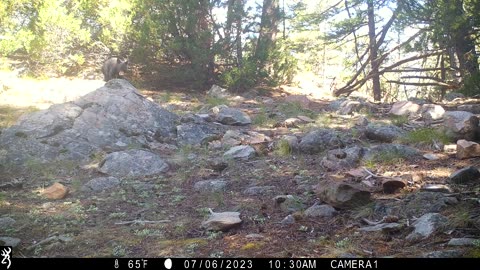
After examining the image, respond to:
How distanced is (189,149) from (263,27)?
6489 mm

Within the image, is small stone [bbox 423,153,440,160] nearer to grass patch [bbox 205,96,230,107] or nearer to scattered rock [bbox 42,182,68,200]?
scattered rock [bbox 42,182,68,200]

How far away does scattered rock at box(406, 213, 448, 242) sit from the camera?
3.19m

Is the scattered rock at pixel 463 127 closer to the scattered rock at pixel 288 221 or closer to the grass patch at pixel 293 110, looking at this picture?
the grass patch at pixel 293 110

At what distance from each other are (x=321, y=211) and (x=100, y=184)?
315 cm

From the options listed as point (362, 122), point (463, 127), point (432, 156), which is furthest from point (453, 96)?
point (432, 156)

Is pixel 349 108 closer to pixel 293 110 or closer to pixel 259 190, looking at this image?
pixel 293 110

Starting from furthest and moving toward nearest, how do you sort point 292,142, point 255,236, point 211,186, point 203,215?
point 292,142 < point 211,186 < point 203,215 < point 255,236

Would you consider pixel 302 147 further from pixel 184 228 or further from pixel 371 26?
pixel 371 26

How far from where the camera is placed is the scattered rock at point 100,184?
528 centimetres

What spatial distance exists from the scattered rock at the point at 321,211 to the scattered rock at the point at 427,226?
2.81 ft

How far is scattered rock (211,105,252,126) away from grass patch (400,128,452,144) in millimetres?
3632

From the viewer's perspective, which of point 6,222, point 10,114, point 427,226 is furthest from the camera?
point 10,114

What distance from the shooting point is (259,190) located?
5055 mm

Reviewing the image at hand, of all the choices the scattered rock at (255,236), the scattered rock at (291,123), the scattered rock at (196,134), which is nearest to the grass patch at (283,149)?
the scattered rock at (196,134)
